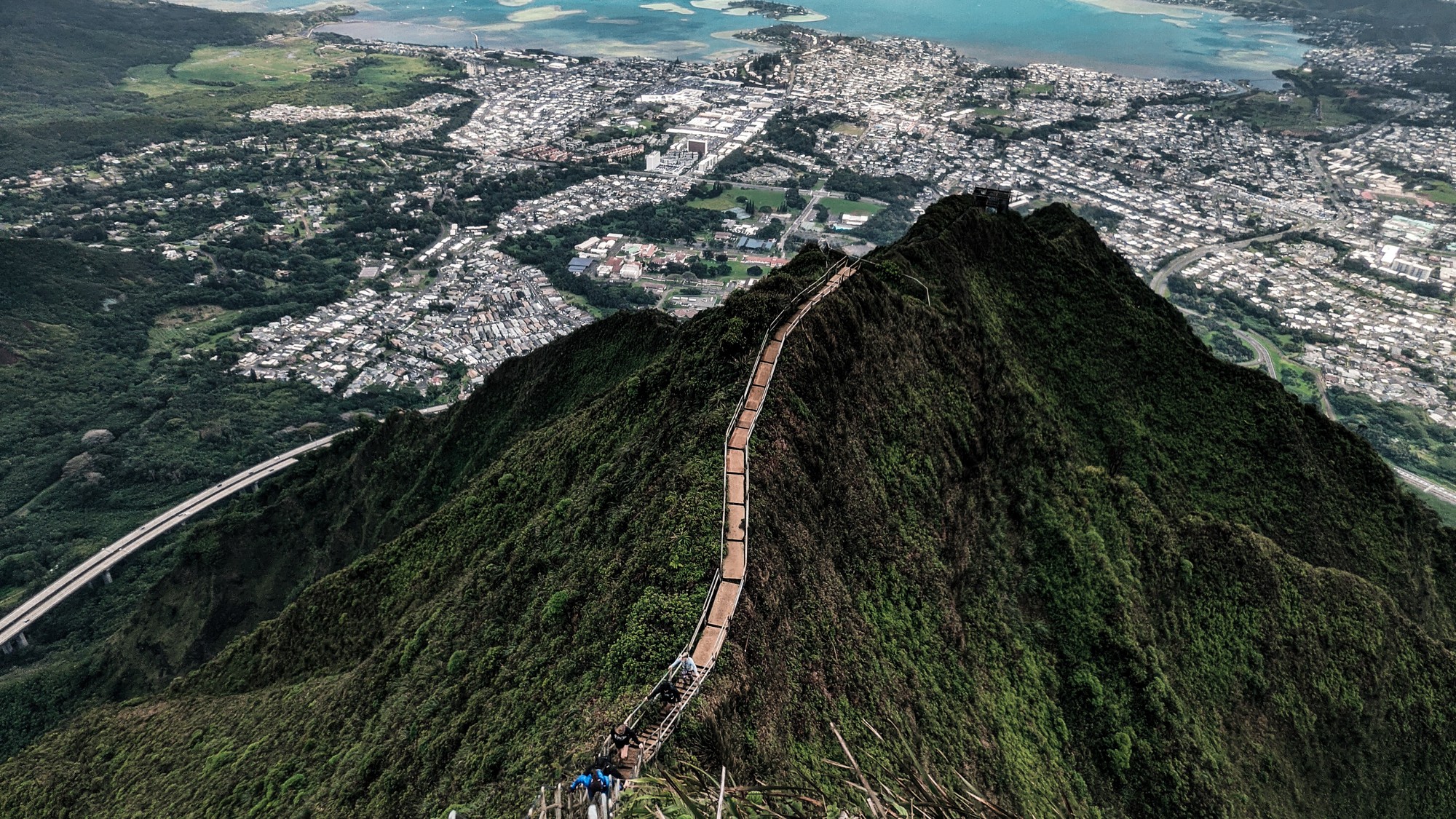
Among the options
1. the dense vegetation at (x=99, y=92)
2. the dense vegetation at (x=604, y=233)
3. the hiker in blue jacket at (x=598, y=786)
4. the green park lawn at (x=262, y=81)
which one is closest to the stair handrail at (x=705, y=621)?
the hiker in blue jacket at (x=598, y=786)

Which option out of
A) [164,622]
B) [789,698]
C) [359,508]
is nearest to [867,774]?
[789,698]

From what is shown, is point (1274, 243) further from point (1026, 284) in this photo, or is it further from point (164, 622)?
point (164, 622)

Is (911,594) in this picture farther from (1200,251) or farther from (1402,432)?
(1200,251)

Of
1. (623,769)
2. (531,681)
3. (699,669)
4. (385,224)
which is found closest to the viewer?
(623,769)

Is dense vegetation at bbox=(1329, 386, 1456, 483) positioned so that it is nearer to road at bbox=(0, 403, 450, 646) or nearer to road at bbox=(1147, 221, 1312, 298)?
road at bbox=(1147, 221, 1312, 298)

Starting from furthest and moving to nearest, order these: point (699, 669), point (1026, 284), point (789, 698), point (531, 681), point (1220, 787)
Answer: point (1026, 284)
point (1220, 787)
point (531, 681)
point (789, 698)
point (699, 669)

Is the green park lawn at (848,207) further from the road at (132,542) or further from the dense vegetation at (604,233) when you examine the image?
the road at (132,542)
